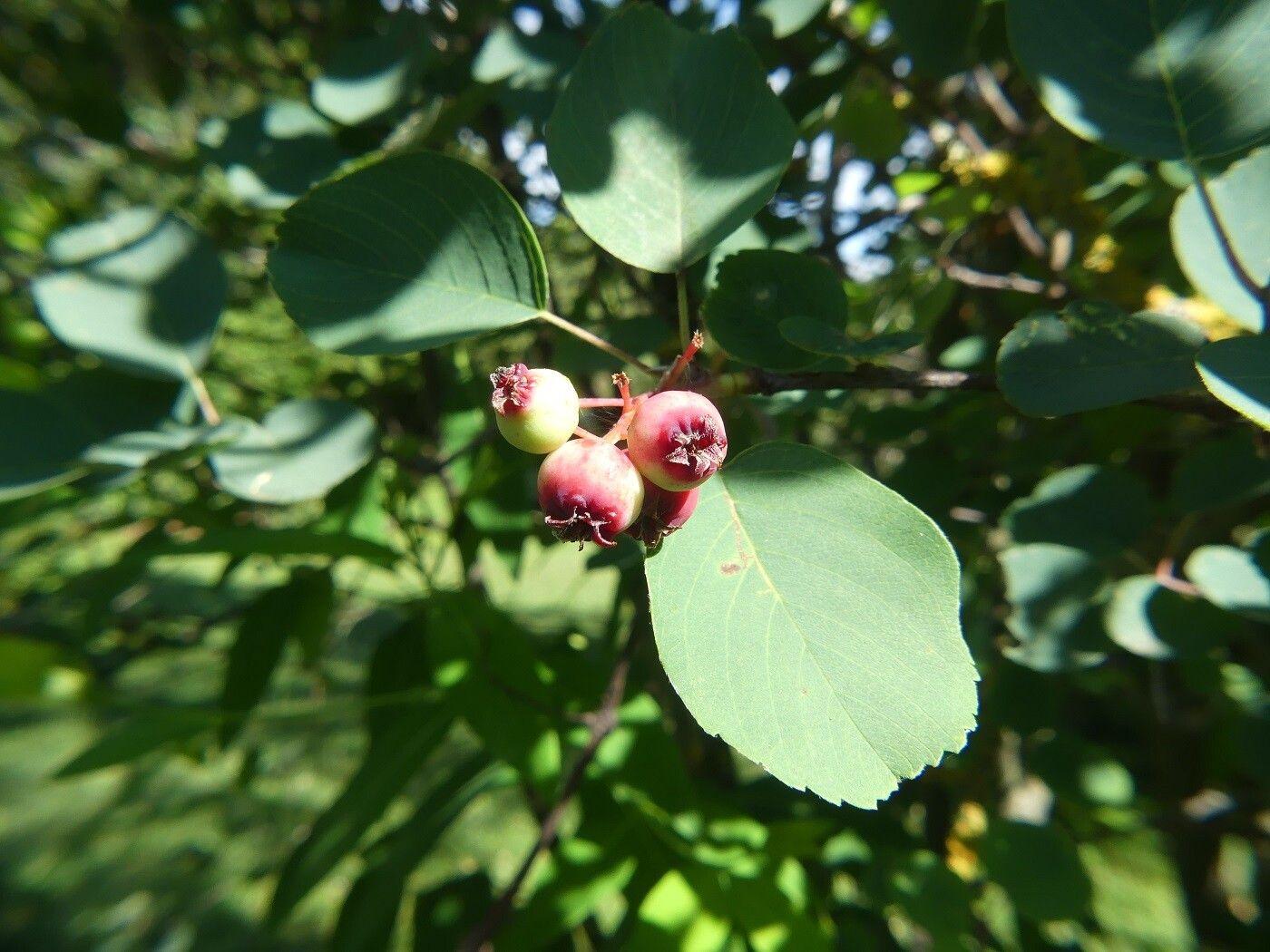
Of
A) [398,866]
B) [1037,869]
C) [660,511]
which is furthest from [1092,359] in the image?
[398,866]

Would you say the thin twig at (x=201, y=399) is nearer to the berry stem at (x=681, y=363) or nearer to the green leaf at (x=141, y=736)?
the green leaf at (x=141, y=736)

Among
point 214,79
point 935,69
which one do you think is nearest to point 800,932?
point 935,69

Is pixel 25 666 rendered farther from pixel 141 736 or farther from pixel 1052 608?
pixel 1052 608

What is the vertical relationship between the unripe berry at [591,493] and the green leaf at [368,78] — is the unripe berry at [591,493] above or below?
below

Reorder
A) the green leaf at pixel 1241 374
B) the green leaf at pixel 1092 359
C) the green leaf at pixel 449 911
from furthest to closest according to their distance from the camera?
the green leaf at pixel 449 911 < the green leaf at pixel 1092 359 < the green leaf at pixel 1241 374

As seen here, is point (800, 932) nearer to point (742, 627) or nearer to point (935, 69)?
point (742, 627)

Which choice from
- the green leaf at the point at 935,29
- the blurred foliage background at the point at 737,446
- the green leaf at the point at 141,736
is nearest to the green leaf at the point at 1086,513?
the blurred foliage background at the point at 737,446

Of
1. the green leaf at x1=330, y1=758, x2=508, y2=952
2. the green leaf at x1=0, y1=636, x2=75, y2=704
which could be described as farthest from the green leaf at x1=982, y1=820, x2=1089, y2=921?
the green leaf at x1=0, y1=636, x2=75, y2=704
